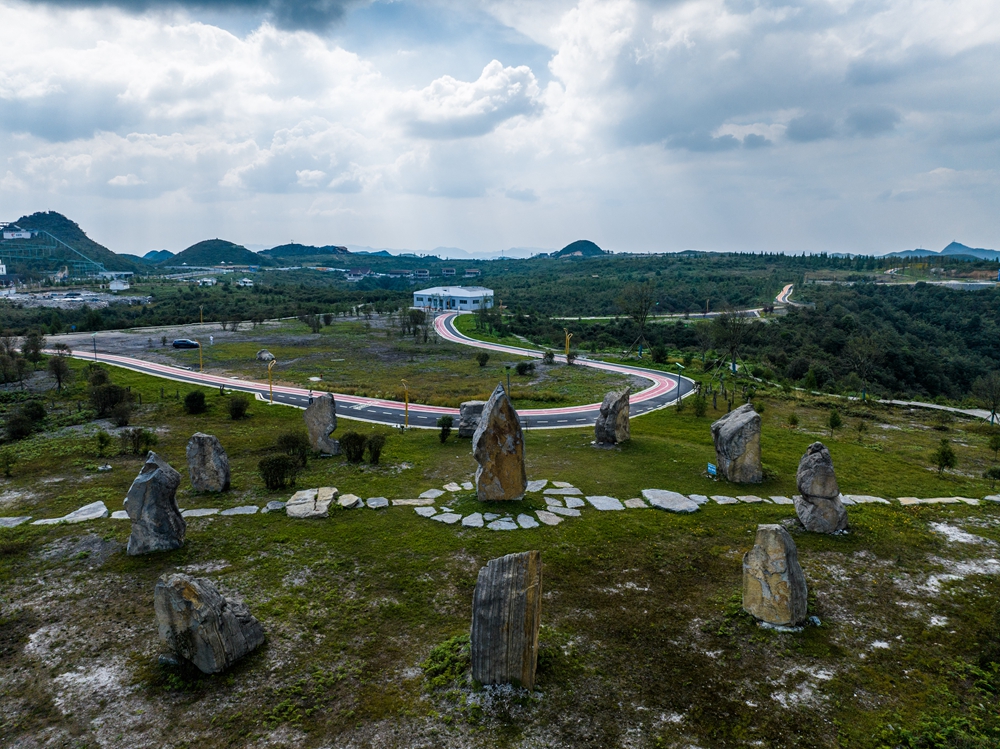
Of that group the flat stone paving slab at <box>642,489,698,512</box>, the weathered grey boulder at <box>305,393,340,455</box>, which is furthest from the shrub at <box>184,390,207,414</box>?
the flat stone paving slab at <box>642,489,698,512</box>

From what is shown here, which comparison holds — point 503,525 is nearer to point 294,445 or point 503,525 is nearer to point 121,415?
point 294,445

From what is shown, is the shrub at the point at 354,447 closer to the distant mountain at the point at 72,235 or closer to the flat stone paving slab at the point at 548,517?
the flat stone paving slab at the point at 548,517

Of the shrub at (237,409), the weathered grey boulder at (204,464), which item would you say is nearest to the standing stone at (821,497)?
the weathered grey boulder at (204,464)

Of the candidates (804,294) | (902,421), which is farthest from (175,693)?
(804,294)

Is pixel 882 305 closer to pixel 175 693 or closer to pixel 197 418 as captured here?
pixel 197 418

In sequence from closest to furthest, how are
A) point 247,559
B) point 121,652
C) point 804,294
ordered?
point 121,652 → point 247,559 → point 804,294

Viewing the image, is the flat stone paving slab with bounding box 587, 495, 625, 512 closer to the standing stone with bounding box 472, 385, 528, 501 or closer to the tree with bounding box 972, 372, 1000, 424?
the standing stone with bounding box 472, 385, 528, 501

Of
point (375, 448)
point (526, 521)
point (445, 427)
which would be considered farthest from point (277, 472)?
point (445, 427)
